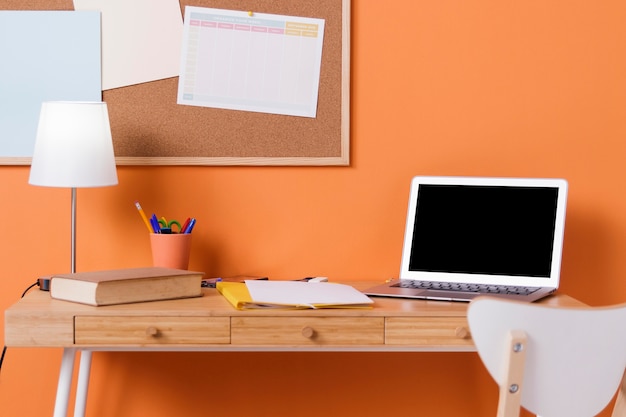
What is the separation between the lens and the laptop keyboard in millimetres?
1860

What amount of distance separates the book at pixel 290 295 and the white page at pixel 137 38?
59 centimetres

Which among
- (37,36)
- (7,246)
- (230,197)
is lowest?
(7,246)

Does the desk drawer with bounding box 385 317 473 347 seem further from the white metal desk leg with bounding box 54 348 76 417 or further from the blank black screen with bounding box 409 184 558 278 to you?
the white metal desk leg with bounding box 54 348 76 417

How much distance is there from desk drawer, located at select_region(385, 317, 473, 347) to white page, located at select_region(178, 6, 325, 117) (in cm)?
70

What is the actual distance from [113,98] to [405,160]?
0.73 meters

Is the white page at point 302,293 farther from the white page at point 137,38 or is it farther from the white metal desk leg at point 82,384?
the white page at point 137,38

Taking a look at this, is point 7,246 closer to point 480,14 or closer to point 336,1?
point 336,1

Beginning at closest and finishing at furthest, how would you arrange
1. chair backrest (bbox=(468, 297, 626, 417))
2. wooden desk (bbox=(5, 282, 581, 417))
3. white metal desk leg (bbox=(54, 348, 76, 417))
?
chair backrest (bbox=(468, 297, 626, 417)) < wooden desk (bbox=(5, 282, 581, 417)) < white metal desk leg (bbox=(54, 348, 76, 417))

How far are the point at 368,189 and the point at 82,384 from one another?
0.84 m

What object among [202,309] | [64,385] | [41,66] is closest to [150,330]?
[202,309]

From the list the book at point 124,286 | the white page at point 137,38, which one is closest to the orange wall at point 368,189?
the white page at point 137,38

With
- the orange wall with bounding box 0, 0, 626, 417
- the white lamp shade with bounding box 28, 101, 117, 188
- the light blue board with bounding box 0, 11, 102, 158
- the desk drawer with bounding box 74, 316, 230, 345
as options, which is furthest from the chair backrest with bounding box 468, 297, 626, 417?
the light blue board with bounding box 0, 11, 102, 158

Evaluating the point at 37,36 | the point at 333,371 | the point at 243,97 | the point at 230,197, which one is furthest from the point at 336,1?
the point at 333,371

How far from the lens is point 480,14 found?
7.10ft
